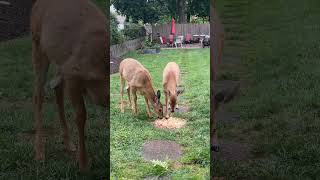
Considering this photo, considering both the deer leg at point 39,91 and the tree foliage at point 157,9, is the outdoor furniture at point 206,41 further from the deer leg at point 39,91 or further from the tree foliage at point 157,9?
the deer leg at point 39,91

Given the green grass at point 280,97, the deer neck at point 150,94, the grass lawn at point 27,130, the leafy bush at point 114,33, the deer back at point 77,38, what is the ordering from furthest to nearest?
the deer neck at point 150,94 → the green grass at point 280,97 → the grass lawn at point 27,130 → the leafy bush at point 114,33 → the deer back at point 77,38

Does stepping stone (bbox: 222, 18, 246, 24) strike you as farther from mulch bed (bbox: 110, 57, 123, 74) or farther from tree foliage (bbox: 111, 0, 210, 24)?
mulch bed (bbox: 110, 57, 123, 74)

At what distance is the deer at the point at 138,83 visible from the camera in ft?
13.9

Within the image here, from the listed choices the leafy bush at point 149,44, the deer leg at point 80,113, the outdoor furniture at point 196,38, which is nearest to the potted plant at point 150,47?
the leafy bush at point 149,44

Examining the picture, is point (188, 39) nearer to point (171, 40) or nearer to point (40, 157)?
point (171, 40)

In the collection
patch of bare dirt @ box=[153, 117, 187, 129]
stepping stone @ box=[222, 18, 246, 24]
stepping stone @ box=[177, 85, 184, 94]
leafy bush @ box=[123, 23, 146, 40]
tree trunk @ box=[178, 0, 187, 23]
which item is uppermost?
tree trunk @ box=[178, 0, 187, 23]

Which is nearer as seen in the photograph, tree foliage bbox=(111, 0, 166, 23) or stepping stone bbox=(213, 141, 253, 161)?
tree foliage bbox=(111, 0, 166, 23)

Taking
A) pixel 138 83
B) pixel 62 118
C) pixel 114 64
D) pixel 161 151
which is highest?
pixel 114 64

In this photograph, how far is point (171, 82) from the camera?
13.5 ft

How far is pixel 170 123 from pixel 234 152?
73 centimetres

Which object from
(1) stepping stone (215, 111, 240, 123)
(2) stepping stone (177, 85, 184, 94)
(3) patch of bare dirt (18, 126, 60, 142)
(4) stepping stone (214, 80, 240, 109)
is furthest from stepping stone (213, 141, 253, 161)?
(3) patch of bare dirt (18, 126, 60, 142)

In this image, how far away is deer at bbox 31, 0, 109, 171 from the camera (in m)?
3.85

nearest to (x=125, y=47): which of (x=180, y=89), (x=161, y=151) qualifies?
(x=180, y=89)

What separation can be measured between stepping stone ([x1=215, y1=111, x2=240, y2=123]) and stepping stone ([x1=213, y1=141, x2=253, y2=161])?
0.21 meters
